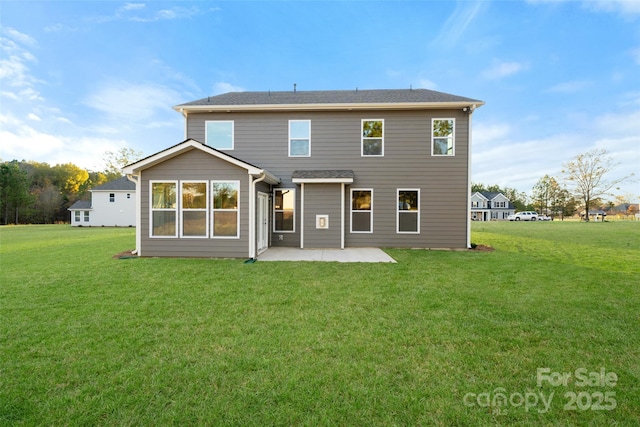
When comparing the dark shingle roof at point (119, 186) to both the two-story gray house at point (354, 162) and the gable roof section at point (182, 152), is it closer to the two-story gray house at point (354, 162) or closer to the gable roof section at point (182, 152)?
the two-story gray house at point (354, 162)

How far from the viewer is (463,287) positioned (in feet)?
17.4

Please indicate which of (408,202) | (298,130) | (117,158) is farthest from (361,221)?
(117,158)

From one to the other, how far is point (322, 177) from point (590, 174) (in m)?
46.7

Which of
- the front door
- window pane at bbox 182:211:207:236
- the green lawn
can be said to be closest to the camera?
the green lawn

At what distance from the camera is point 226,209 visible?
8.38 metres

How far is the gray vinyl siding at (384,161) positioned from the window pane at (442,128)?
0.74ft

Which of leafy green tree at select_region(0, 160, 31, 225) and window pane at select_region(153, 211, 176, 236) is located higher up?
leafy green tree at select_region(0, 160, 31, 225)

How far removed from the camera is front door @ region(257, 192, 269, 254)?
9.55 m

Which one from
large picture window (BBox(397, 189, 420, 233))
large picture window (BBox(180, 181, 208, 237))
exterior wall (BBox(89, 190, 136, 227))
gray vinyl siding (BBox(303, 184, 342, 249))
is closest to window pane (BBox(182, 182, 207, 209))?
large picture window (BBox(180, 181, 208, 237))

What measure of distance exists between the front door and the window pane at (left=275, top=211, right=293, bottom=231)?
0.47 m

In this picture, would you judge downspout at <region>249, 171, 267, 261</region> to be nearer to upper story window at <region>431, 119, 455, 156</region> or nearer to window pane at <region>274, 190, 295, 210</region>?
window pane at <region>274, 190, 295, 210</region>

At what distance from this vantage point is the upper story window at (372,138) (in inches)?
417

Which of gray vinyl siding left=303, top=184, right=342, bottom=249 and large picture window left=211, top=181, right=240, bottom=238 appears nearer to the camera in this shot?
large picture window left=211, top=181, right=240, bottom=238

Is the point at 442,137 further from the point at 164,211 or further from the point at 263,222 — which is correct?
the point at 164,211
